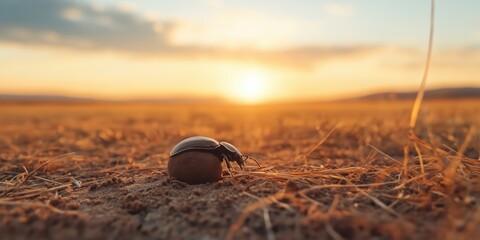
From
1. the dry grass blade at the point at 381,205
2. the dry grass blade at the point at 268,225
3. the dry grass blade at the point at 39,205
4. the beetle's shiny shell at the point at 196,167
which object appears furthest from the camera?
the beetle's shiny shell at the point at 196,167

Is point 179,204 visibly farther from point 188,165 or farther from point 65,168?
point 65,168

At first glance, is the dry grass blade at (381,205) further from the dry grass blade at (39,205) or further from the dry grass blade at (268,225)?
the dry grass blade at (39,205)

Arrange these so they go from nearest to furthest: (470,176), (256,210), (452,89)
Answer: (256,210), (470,176), (452,89)

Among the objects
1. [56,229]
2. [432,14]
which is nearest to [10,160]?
[56,229]

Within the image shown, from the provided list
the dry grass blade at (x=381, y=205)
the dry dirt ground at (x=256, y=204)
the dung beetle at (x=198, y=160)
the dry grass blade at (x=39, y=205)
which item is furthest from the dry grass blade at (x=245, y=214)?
the dry grass blade at (x=39, y=205)

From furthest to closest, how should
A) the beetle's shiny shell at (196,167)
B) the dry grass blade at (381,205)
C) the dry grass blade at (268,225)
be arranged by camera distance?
the beetle's shiny shell at (196,167)
the dry grass blade at (381,205)
the dry grass blade at (268,225)

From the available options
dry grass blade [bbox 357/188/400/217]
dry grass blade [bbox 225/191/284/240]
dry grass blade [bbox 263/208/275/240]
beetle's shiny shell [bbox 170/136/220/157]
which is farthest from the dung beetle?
dry grass blade [bbox 357/188/400/217]

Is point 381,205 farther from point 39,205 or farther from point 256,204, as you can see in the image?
point 39,205
